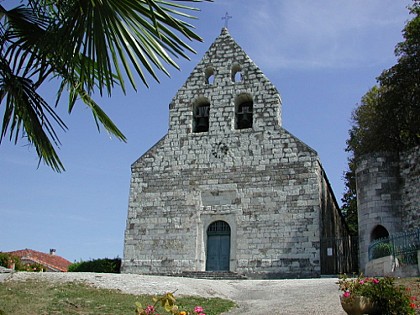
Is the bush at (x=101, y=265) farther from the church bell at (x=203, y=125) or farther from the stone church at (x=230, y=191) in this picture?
the church bell at (x=203, y=125)

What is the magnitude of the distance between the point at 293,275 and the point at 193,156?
645 cm

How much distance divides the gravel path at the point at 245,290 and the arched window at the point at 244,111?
30.4 ft

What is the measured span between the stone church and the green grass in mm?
8428

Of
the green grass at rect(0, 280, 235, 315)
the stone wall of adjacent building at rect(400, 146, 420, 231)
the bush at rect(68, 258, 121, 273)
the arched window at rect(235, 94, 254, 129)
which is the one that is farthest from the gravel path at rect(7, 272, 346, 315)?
the arched window at rect(235, 94, 254, 129)

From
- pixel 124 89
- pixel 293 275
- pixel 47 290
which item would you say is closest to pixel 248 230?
pixel 293 275

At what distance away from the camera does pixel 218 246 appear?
72.4 ft

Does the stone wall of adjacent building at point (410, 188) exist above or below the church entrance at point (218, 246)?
above

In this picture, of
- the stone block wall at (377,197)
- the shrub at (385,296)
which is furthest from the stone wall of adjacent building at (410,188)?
the shrub at (385,296)

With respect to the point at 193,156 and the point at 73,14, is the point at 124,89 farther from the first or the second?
the point at 193,156

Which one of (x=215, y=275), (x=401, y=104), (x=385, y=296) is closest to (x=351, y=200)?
(x=401, y=104)

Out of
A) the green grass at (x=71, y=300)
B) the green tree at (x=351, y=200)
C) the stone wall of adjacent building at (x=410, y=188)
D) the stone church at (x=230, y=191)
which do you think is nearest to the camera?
the green grass at (x=71, y=300)

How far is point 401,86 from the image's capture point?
1037 inches

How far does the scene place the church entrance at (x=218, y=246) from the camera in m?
21.8

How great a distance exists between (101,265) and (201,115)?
7660mm
